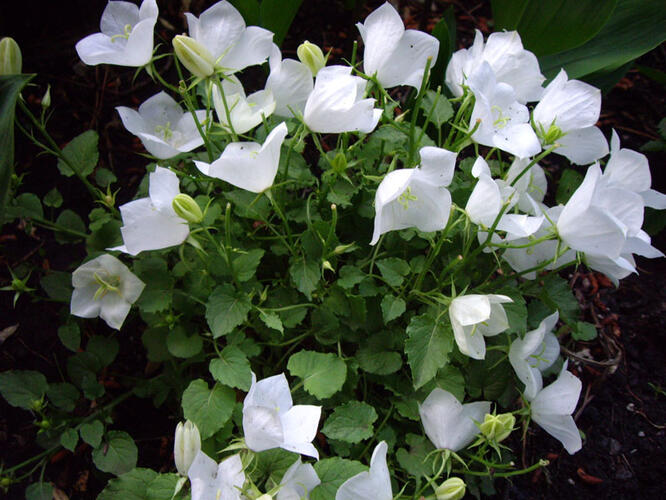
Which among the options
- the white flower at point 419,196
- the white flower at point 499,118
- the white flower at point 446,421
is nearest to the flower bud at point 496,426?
the white flower at point 446,421

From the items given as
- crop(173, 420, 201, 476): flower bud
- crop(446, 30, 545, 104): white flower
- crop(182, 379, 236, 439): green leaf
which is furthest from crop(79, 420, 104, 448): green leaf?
crop(446, 30, 545, 104): white flower

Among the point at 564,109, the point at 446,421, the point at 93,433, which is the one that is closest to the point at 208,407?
the point at 93,433

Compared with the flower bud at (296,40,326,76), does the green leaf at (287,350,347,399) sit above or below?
below

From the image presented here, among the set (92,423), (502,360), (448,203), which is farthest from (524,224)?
(92,423)

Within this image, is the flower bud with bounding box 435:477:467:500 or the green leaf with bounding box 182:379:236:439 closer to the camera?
the flower bud with bounding box 435:477:467:500

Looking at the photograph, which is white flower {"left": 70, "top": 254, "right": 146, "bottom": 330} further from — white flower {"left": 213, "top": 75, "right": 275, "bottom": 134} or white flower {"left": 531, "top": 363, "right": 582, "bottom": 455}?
white flower {"left": 531, "top": 363, "right": 582, "bottom": 455}

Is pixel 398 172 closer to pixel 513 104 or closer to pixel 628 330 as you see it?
pixel 513 104

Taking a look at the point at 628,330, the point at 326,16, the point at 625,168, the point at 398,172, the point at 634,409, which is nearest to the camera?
the point at 398,172

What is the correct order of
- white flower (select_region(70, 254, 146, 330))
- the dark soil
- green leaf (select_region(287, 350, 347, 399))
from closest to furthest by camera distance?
green leaf (select_region(287, 350, 347, 399)) < white flower (select_region(70, 254, 146, 330)) < the dark soil
